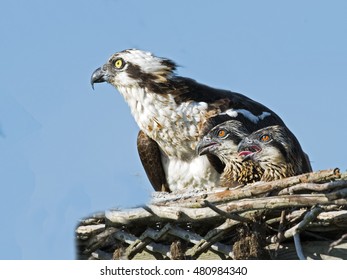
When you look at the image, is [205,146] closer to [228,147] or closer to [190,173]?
[228,147]

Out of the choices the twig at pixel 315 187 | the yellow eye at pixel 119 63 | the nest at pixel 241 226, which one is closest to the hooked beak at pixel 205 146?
the yellow eye at pixel 119 63

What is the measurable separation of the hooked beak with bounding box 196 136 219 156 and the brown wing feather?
0.71m

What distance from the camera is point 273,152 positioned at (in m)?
7.16

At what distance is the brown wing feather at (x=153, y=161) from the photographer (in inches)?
334

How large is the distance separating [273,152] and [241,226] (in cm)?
140

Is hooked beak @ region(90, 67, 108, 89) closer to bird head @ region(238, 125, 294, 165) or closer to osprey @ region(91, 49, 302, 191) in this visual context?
osprey @ region(91, 49, 302, 191)

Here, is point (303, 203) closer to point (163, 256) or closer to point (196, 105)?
point (163, 256)

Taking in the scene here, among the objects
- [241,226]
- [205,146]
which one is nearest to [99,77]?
[205,146]

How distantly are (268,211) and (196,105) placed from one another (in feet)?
7.96

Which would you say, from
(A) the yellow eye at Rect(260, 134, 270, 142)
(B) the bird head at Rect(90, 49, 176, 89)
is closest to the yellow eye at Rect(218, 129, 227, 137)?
(A) the yellow eye at Rect(260, 134, 270, 142)

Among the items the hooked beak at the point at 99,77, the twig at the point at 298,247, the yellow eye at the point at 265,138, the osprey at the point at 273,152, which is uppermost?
the hooked beak at the point at 99,77

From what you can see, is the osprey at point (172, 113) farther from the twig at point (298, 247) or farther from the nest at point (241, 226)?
the twig at point (298, 247)

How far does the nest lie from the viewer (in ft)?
18.6
